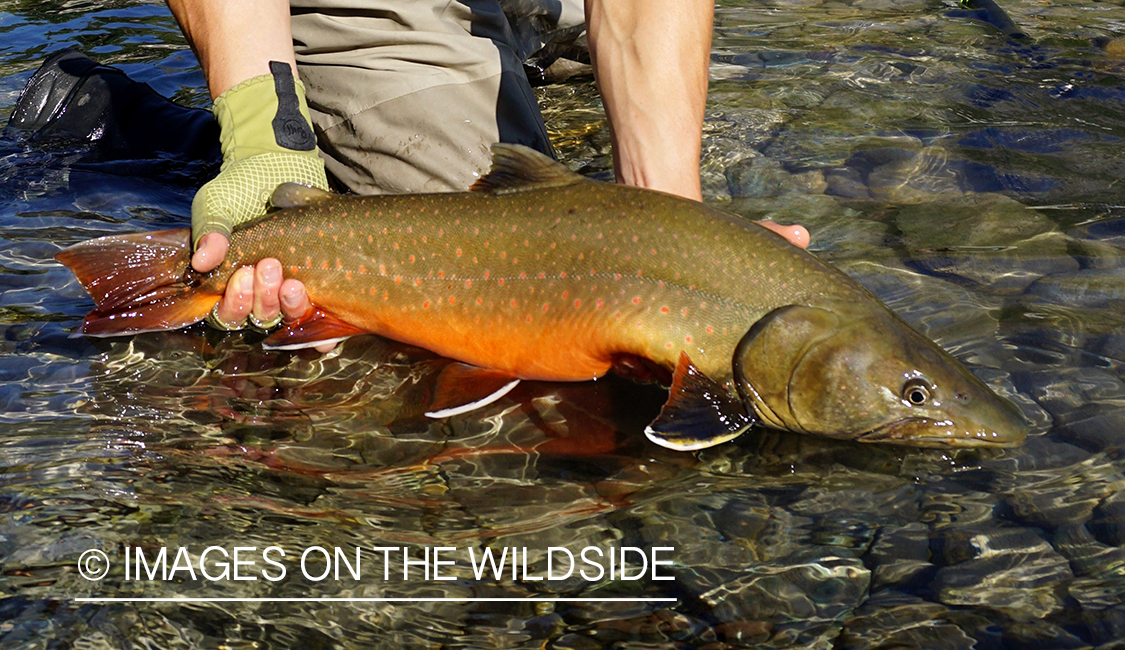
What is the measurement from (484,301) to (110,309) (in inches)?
53.5

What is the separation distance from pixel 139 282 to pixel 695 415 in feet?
6.65

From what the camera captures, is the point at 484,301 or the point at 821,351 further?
the point at 484,301

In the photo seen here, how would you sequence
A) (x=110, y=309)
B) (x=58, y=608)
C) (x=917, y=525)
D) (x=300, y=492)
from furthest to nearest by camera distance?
(x=110, y=309) < (x=300, y=492) < (x=917, y=525) < (x=58, y=608)

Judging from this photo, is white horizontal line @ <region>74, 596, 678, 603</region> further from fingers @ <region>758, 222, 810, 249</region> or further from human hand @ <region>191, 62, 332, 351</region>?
fingers @ <region>758, 222, 810, 249</region>

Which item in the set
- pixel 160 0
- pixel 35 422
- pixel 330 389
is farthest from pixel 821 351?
pixel 160 0

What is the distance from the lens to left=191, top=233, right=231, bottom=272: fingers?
10.5 feet

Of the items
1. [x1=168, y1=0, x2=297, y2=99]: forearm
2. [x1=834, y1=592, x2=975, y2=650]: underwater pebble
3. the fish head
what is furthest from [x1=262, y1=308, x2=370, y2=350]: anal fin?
[x1=834, y1=592, x2=975, y2=650]: underwater pebble

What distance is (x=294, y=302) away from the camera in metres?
3.30

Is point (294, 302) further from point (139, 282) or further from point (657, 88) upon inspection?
point (657, 88)

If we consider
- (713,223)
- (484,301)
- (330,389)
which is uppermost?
(713,223)

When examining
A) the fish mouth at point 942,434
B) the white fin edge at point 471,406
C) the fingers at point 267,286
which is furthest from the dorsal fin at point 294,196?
the fish mouth at point 942,434

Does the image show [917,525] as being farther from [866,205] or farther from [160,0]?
[160,0]

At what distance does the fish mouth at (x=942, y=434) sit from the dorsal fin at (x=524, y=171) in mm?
1201

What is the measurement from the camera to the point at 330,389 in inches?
125
